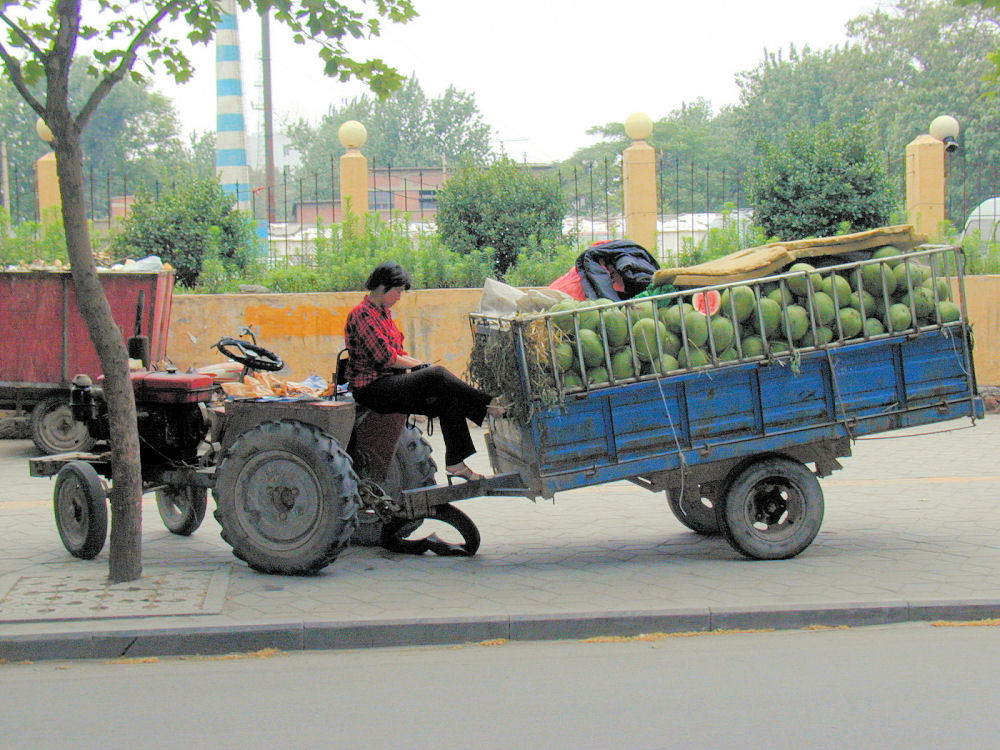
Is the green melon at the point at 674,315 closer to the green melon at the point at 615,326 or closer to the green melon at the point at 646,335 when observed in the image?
the green melon at the point at 646,335

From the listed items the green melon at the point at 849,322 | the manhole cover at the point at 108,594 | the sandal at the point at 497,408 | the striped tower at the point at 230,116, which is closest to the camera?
the manhole cover at the point at 108,594

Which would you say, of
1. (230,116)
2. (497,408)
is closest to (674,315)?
(497,408)

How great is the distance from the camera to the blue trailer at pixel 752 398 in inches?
246

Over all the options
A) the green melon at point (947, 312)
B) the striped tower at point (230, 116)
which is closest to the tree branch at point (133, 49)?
the green melon at point (947, 312)

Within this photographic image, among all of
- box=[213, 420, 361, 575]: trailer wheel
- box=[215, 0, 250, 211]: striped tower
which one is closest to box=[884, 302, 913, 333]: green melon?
box=[213, 420, 361, 575]: trailer wheel

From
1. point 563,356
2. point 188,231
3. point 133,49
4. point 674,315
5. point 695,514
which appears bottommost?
point 695,514

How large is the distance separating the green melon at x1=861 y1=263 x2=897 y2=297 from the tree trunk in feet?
14.5

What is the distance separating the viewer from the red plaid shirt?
660 cm

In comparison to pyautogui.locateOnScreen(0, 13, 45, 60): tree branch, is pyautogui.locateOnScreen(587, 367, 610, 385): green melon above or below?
below

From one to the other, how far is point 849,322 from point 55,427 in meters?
9.00

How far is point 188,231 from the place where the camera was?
15719 mm

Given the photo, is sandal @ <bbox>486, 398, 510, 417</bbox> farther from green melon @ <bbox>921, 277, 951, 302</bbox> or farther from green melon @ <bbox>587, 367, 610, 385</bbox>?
green melon @ <bbox>921, 277, 951, 302</bbox>

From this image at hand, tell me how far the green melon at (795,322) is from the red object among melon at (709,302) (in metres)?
0.41

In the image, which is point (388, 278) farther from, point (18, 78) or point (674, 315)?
point (18, 78)
